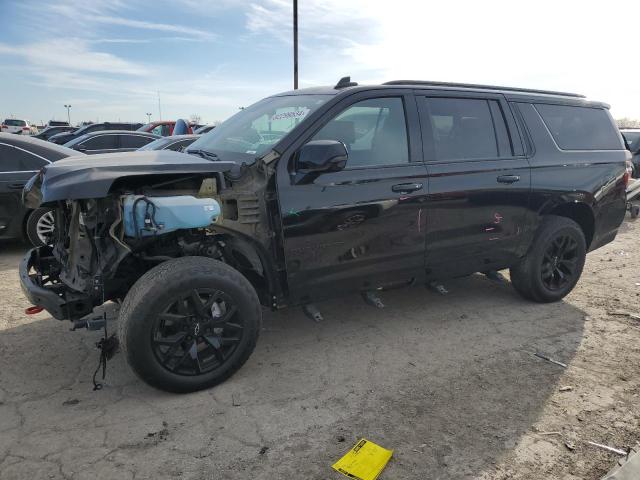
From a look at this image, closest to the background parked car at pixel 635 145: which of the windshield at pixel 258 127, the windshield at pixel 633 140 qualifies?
the windshield at pixel 633 140

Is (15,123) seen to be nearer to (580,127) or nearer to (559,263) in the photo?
(580,127)

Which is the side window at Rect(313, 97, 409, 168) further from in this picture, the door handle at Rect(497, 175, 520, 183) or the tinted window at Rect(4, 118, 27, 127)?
the tinted window at Rect(4, 118, 27, 127)

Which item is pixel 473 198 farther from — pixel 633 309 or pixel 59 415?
pixel 59 415

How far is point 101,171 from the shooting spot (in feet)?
9.09

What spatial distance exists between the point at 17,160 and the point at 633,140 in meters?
12.0

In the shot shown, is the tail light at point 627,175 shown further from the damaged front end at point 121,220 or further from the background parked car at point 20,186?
Result: the background parked car at point 20,186

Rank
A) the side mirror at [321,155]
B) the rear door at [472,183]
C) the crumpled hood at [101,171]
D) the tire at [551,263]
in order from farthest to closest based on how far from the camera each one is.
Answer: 1. the tire at [551,263]
2. the rear door at [472,183]
3. the side mirror at [321,155]
4. the crumpled hood at [101,171]

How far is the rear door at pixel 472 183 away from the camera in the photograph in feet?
12.5

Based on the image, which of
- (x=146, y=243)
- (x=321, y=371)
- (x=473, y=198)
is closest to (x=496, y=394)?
(x=321, y=371)

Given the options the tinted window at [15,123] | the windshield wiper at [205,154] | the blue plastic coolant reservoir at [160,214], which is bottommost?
the blue plastic coolant reservoir at [160,214]

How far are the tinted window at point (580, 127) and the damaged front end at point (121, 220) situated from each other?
2942mm

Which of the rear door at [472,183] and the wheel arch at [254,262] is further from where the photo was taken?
the rear door at [472,183]

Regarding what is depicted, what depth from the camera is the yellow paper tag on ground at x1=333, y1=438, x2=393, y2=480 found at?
7.74 ft

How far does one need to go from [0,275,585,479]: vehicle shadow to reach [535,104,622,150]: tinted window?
1.67 meters
